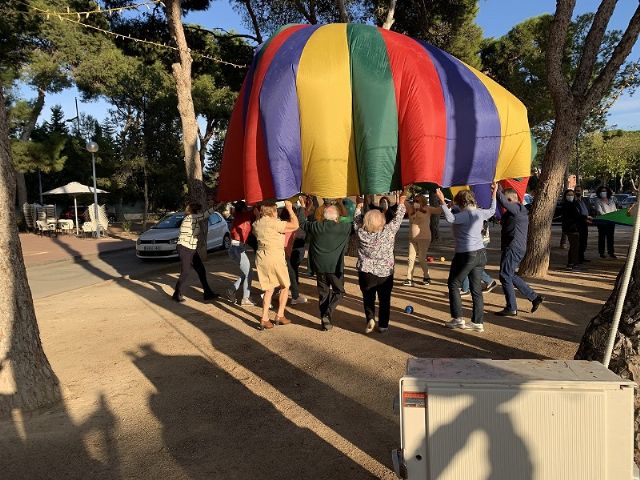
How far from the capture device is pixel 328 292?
643 cm

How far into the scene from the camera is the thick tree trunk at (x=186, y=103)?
12.2 meters

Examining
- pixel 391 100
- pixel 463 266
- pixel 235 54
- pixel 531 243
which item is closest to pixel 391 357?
pixel 463 266

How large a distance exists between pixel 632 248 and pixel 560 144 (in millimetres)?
6972

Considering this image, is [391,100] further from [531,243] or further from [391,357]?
[531,243]

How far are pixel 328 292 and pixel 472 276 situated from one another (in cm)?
187

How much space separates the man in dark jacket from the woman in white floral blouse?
1658 mm

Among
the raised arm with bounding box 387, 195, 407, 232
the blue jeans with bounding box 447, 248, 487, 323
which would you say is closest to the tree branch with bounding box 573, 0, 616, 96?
the blue jeans with bounding box 447, 248, 487, 323

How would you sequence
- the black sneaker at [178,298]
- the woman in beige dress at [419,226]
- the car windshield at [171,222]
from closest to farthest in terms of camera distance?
1. the black sneaker at [178,298]
2. the woman in beige dress at [419,226]
3. the car windshield at [171,222]

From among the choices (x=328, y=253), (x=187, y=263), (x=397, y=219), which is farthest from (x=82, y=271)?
(x=397, y=219)

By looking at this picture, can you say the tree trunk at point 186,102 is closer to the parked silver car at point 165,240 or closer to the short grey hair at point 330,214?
the parked silver car at point 165,240

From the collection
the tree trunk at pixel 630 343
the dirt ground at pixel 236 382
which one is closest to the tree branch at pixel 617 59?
the dirt ground at pixel 236 382

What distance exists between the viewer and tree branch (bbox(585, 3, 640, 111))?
818 cm

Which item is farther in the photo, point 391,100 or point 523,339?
point 523,339

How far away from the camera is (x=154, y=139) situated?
30172 millimetres
